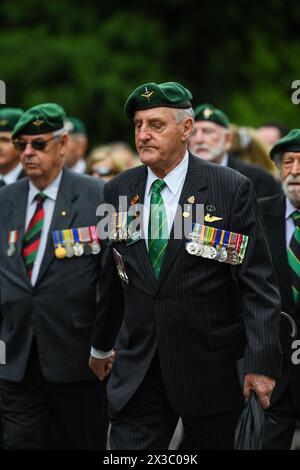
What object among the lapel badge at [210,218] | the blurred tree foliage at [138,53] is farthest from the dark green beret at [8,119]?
the blurred tree foliage at [138,53]

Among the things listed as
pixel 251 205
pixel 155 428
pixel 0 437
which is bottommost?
pixel 0 437

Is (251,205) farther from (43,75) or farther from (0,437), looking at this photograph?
(43,75)

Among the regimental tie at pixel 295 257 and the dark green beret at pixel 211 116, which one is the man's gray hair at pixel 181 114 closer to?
the regimental tie at pixel 295 257

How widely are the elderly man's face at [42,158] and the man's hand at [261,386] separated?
2.23 metres

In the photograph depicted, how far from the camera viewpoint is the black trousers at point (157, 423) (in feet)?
18.3

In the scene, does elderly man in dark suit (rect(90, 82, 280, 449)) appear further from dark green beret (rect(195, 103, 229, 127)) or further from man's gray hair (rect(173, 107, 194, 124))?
dark green beret (rect(195, 103, 229, 127))

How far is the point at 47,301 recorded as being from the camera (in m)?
6.70

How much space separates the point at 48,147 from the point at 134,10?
14.3 meters

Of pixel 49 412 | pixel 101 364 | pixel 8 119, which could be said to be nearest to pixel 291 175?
pixel 101 364

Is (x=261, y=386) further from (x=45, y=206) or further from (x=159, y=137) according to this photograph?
(x=45, y=206)

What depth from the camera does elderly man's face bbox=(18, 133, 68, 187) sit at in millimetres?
6875

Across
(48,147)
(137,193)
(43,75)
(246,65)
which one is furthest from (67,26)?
(137,193)

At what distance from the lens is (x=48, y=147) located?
6977 mm

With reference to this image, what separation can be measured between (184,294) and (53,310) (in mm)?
1469
